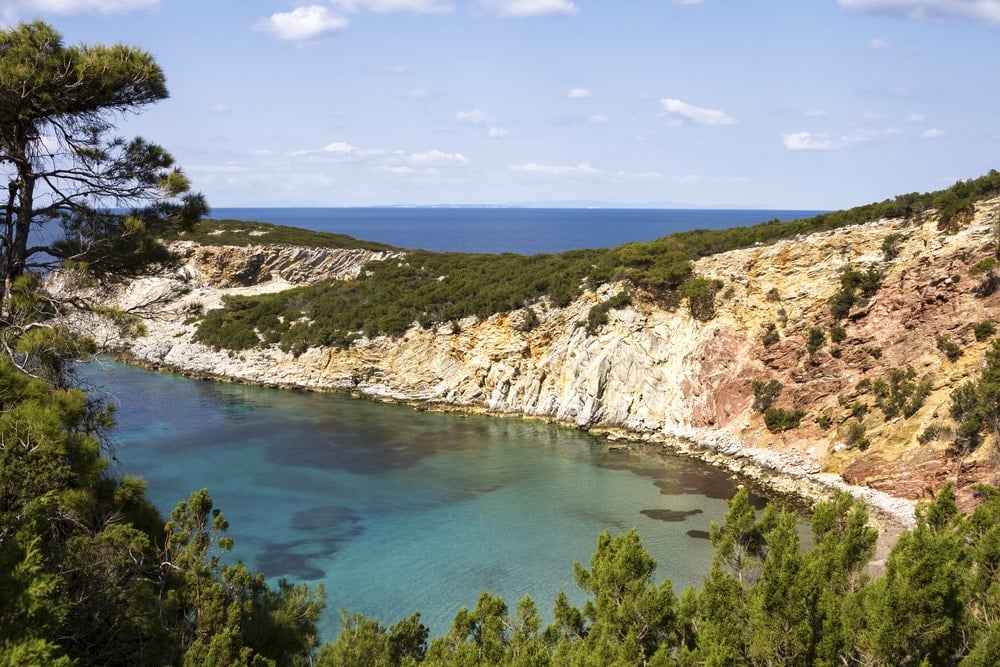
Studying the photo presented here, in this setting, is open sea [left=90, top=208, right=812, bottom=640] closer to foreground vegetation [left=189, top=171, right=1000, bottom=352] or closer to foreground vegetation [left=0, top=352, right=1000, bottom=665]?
foreground vegetation [left=0, top=352, right=1000, bottom=665]

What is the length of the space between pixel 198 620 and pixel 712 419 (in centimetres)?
2800

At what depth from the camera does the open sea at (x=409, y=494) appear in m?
19.2

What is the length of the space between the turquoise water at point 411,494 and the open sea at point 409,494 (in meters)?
0.08

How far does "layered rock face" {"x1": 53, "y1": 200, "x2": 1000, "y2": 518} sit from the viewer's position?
84.4 feet

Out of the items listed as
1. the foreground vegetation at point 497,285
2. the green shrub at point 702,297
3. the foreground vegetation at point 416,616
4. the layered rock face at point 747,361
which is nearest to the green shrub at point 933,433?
the layered rock face at point 747,361

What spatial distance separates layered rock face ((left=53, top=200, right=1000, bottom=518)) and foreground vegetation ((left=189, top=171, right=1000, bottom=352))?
0.79m

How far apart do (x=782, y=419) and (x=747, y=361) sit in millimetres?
4280

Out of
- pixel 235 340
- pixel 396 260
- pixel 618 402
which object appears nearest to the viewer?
pixel 618 402

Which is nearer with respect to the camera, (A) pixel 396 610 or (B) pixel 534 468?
(A) pixel 396 610

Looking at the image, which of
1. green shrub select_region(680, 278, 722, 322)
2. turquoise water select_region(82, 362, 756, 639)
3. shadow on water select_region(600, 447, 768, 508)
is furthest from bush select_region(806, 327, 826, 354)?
turquoise water select_region(82, 362, 756, 639)

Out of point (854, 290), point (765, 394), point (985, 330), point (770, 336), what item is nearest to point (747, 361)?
point (770, 336)

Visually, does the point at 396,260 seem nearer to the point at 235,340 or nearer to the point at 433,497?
the point at 235,340

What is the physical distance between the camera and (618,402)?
35781 millimetres

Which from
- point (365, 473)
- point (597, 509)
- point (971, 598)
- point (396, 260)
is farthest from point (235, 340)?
point (971, 598)
